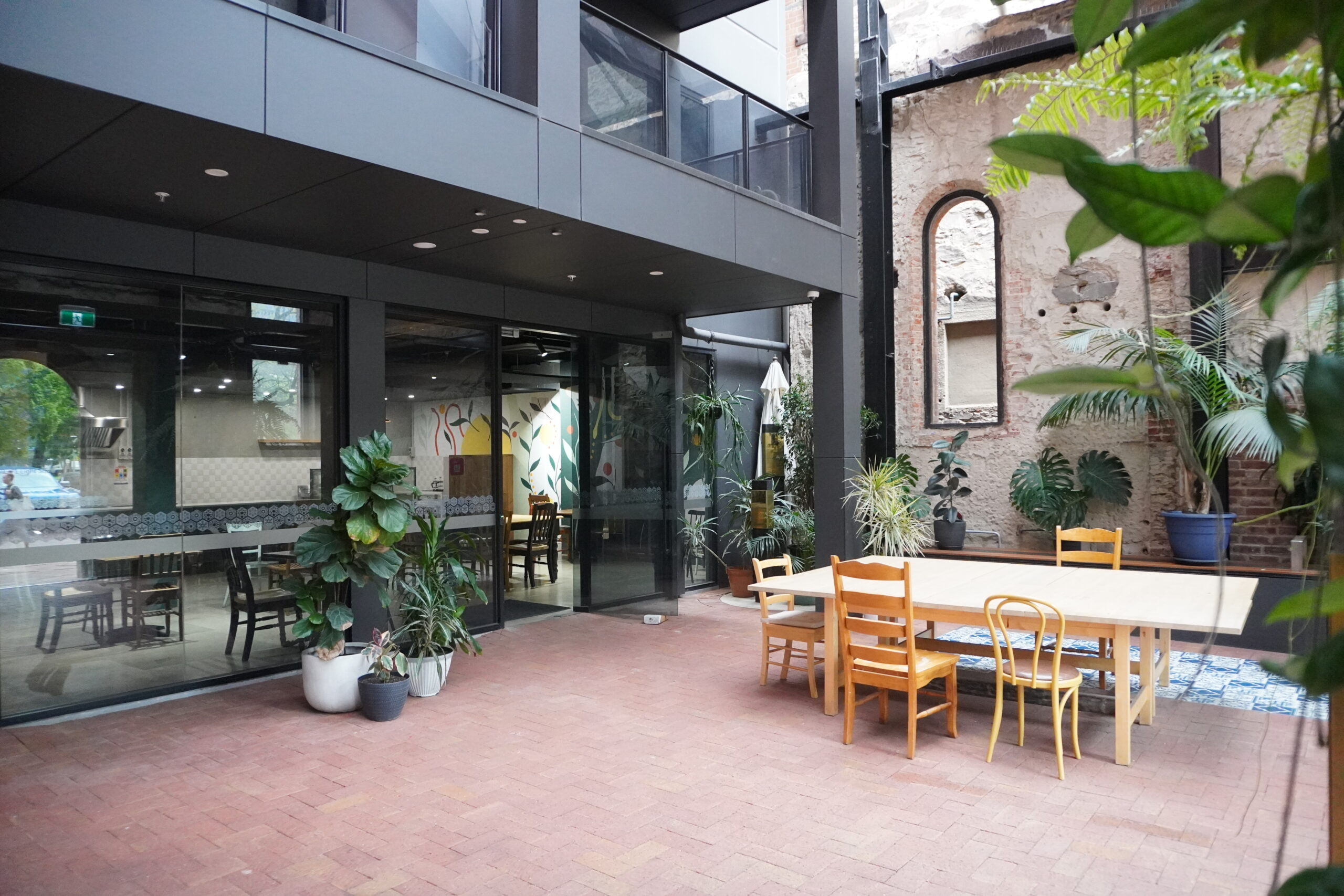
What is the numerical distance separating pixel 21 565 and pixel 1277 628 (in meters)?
8.48

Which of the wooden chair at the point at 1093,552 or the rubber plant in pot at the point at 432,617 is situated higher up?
the wooden chair at the point at 1093,552

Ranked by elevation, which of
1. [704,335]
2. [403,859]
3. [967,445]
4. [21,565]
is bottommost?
[403,859]

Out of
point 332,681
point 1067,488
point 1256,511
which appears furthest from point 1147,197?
point 1067,488

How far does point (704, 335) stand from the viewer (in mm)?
9453

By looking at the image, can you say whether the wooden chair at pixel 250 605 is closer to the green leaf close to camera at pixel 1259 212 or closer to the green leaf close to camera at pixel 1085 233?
the green leaf close to camera at pixel 1085 233

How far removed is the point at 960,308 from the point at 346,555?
752 centimetres

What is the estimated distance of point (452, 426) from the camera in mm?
7277

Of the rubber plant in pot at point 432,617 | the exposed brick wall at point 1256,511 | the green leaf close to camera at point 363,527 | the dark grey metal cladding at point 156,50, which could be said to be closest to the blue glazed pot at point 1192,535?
the exposed brick wall at point 1256,511

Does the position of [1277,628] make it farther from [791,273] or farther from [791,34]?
[791,34]

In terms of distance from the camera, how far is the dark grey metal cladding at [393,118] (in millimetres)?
3949

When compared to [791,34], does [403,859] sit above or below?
below

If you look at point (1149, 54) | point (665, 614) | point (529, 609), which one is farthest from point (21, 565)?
point (1149, 54)

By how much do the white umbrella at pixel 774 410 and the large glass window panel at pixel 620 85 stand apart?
429 cm

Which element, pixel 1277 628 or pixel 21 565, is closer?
pixel 21 565
